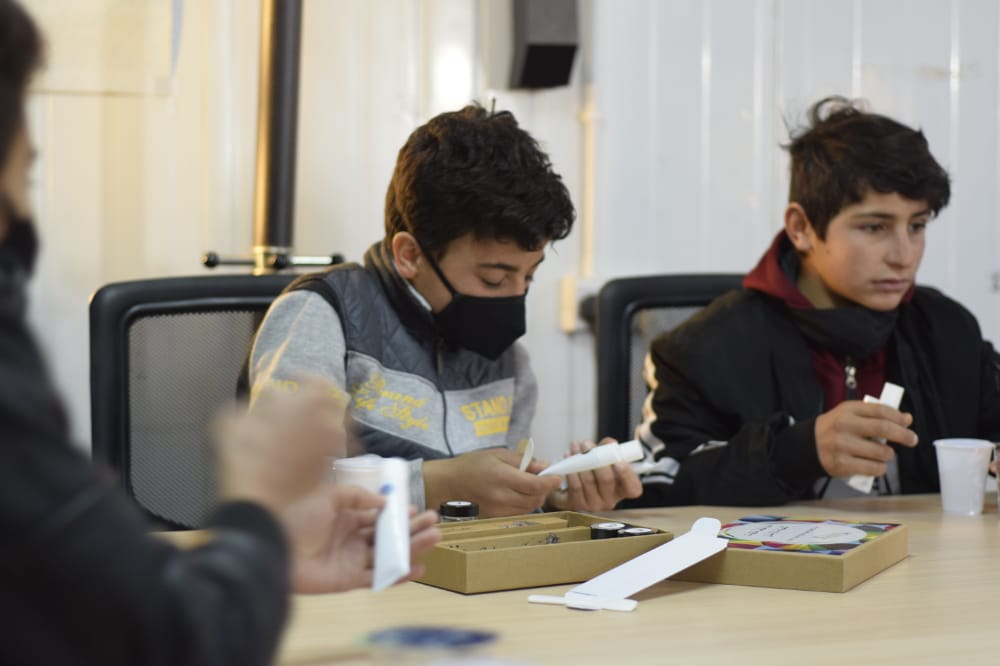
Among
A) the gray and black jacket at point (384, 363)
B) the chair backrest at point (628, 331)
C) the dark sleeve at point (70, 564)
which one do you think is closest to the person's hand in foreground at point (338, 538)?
the dark sleeve at point (70, 564)

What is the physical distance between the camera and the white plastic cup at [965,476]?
161cm

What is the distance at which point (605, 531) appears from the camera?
1.22 metres

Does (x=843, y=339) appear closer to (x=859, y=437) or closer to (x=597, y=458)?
(x=859, y=437)

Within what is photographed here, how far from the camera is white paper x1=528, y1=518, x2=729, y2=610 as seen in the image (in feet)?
3.47

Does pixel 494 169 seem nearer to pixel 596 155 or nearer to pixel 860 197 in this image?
pixel 860 197

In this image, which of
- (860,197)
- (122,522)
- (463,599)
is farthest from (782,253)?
(122,522)

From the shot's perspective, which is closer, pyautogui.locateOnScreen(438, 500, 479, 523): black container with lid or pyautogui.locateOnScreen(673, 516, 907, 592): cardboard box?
pyautogui.locateOnScreen(673, 516, 907, 592): cardboard box

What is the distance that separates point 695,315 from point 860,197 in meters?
0.32

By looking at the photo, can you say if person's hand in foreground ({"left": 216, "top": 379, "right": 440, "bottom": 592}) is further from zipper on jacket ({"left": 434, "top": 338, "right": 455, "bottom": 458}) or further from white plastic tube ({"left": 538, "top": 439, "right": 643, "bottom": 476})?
zipper on jacket ({"left": 434, "top": 338, "right": 455, "bottom": 458})

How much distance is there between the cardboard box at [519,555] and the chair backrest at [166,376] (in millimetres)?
581

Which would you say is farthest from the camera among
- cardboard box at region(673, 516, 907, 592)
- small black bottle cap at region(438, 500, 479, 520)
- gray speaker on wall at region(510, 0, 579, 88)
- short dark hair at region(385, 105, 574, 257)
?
gray speaker on wall at region(510, 0, 579, 88)

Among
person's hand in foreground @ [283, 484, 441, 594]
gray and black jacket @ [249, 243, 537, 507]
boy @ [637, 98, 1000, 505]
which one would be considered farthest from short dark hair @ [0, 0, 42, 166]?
boy @ [637, 98, 1000, 505]

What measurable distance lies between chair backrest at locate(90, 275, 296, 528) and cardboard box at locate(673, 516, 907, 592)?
762 millimetres

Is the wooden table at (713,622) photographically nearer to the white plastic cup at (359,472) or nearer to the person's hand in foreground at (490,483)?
the white plastic cup at (359,472)
